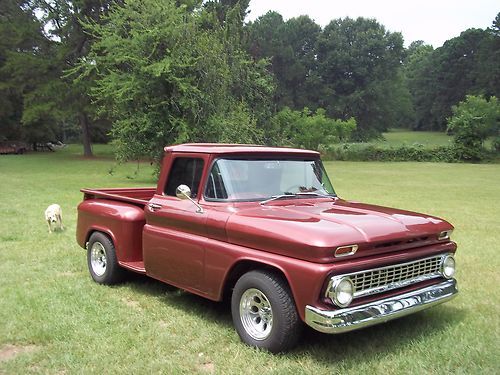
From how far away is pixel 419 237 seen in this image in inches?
183

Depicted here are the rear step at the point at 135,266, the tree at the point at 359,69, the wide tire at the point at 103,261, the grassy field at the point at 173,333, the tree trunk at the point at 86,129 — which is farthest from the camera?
the tree at the point at 359,69

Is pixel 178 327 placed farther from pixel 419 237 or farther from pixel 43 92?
pixel 43 92

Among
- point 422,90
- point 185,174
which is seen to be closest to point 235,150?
point 185,174

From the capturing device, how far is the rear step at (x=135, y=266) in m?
5.82

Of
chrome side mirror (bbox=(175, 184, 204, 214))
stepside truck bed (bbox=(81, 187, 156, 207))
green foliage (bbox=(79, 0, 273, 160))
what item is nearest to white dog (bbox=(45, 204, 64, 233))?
stepside truck bed (bbox=(81, 187, 156, 207))

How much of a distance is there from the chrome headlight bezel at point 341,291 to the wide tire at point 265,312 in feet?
1.21

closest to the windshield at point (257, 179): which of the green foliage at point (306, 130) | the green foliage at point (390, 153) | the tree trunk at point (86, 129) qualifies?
the tree trunk at point (86, 129)

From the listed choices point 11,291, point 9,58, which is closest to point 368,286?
point 11,291

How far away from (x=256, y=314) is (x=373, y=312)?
1.04m

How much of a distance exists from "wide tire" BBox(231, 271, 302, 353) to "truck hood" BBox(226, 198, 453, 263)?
11.1 inches

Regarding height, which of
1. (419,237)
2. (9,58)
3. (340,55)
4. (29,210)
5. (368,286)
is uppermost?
(340,55)

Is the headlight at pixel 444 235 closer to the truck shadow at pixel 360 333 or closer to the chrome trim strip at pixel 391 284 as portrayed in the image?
the chrome trim strip at pixel 391 284

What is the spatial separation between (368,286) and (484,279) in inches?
131

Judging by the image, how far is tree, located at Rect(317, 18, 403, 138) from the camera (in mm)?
72375
